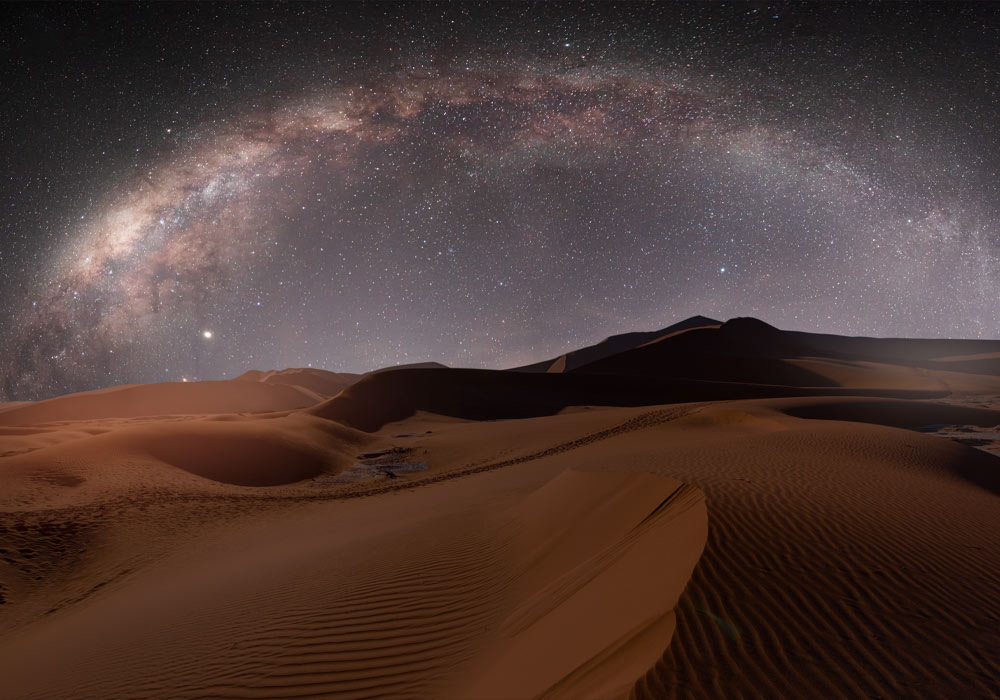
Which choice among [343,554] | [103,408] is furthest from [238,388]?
[343,554]

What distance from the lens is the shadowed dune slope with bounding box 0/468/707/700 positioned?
3453mm

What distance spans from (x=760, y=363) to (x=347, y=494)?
206ft

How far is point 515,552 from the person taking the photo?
6.72 metres

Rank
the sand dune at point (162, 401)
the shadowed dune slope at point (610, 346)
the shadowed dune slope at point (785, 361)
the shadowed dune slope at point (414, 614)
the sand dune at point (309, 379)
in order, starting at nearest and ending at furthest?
1. the shadowed dune slope at point (414, 614)
2. the shadowed dune slope at point (785, 361)
3. the sand dune at point (162, 401)
4. the sand dune at point (309, 379)
5. the shadowed dune slope at point (610, 346)

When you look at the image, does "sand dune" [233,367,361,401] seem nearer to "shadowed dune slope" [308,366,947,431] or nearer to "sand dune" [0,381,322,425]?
"sand dune" [0,381,322,425]

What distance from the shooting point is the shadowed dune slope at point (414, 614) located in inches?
136

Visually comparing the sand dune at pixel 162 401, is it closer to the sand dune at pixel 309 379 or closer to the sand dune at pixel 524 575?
the sand dune at pixel 309 379

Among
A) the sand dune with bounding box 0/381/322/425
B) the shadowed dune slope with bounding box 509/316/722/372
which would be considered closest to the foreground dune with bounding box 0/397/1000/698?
the sand dune with bounding box 0/381/322/425

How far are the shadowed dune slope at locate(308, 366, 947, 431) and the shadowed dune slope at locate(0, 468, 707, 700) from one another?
91.4 feet

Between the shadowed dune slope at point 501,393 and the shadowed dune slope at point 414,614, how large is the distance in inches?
1096

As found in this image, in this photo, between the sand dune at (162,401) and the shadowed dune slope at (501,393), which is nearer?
the shadowed dune slope at (501,393)

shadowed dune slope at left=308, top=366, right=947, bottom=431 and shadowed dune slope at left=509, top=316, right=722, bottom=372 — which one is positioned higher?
shadowed dune slope at left=509, top=316, right=722, bottom=372

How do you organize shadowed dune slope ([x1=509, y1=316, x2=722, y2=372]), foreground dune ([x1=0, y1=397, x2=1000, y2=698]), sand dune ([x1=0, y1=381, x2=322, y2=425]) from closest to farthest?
foreground dune ([x1=0, y1=397, x2=1000, y2=698])
sand dune ([x1=0, y1=381, x2=322, y2=425])
shadowed dune slope ([x1=509, y1=316, x2=722, y2=372])

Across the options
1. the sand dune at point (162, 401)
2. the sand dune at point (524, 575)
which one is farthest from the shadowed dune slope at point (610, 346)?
the sand dune at point (524, 575)
